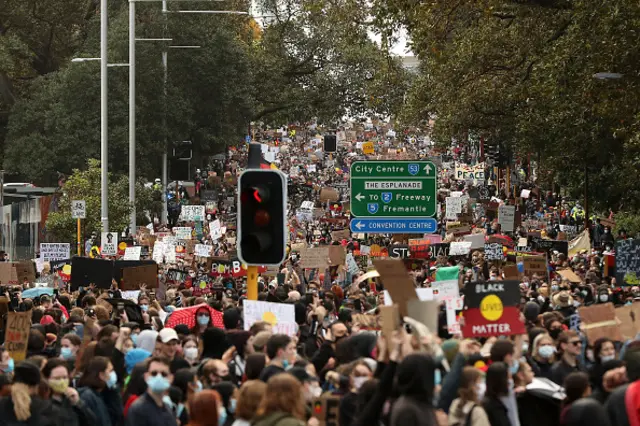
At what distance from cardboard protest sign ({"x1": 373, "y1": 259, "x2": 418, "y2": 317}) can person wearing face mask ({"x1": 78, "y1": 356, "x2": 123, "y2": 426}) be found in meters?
2.08

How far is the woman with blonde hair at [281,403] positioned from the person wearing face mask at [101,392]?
2.38 m

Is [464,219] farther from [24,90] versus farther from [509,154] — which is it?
[24,90]

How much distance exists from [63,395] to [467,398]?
282 cm

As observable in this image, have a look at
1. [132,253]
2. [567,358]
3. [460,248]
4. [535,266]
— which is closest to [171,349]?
[567,358]

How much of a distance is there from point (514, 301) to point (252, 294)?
2516 mm

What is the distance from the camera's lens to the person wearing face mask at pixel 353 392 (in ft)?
32.9

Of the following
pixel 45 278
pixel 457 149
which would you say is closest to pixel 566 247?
pixel 45 278

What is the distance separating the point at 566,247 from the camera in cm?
3303

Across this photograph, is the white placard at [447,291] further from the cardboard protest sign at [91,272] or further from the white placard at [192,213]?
the white placard at [192,213]

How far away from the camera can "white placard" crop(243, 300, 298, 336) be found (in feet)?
44.7

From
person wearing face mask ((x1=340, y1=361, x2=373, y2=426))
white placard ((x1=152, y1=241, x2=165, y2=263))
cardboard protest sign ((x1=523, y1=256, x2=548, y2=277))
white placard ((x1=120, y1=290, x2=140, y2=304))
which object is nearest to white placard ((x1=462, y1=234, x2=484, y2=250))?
white placard ((x1=152, y1=241, x2=165, y2=263))

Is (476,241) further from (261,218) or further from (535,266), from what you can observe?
(261,218)

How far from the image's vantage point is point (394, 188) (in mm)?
25078

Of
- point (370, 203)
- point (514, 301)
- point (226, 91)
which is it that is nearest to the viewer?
point (514, 301)
